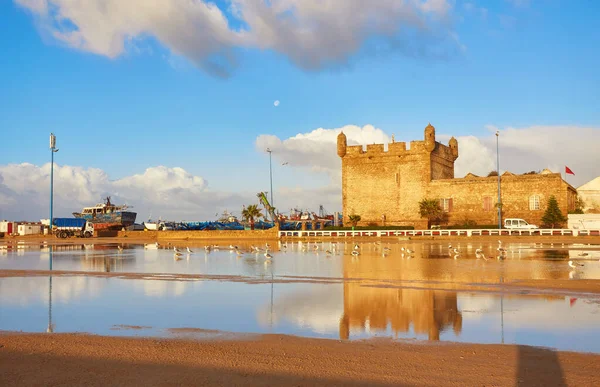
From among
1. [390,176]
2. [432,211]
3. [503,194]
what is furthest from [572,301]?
[390,176]

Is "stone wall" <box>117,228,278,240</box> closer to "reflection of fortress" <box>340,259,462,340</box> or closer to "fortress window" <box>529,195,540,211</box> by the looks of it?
"fortress window" <box>529,195,540,211</box>

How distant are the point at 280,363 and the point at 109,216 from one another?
94.7 m

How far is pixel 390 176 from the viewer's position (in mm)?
59219

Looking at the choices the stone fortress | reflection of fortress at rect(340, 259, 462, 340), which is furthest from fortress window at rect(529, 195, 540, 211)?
reflection of fortress at rect(340, 259, 462, 340)

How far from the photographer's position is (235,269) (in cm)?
2391

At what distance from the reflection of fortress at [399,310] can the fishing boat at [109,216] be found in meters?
84.1

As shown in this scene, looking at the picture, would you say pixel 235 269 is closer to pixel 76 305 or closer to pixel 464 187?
pixel 76 305

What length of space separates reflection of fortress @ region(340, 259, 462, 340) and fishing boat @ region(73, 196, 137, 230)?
84104 mm

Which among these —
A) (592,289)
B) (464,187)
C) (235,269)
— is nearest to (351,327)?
(592,289)

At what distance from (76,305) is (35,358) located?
19.3 feet

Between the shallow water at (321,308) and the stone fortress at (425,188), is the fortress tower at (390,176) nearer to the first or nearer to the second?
the stone fortress at (425,188)

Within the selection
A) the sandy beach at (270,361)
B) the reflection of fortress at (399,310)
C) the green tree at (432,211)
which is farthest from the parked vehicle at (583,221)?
the sandy beach at (270,361)

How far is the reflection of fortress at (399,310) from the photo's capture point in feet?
34.2

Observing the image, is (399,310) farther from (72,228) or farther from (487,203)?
(72,228)
